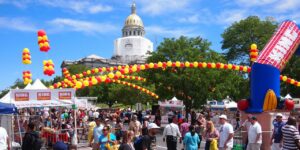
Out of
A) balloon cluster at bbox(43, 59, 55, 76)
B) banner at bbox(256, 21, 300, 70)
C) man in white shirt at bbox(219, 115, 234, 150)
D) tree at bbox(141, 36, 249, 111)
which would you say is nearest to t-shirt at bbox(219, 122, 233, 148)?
man in white shirt at bbox(219, 115, 234, 150)

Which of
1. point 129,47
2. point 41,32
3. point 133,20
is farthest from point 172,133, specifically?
point 133,20

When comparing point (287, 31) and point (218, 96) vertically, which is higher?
point (287, 31)

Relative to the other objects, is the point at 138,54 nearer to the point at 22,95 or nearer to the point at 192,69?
the point at 192,69

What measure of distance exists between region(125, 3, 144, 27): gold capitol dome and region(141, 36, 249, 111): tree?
13264 centimetres

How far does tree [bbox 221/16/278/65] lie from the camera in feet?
182

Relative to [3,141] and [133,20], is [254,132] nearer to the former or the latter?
[3,141]

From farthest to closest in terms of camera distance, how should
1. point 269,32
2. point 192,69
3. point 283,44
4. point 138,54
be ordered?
point 138,54 < point 269,32 < point 192,69 < point 283,44

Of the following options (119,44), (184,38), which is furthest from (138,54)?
(184,38)

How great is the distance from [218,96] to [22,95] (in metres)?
18.8

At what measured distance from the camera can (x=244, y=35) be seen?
55781 millimetres

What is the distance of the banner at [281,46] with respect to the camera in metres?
16.1

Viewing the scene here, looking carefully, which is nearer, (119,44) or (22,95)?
(22,95)

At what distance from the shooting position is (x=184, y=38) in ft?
107

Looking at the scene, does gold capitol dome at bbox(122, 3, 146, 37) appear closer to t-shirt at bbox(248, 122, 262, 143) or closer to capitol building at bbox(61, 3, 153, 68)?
capitol building at bbox(61, 3, 153, 68)
